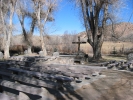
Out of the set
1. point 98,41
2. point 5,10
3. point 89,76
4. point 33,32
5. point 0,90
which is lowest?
point 0,90

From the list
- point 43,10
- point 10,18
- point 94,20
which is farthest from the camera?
point 43,10

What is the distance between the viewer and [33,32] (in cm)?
3459

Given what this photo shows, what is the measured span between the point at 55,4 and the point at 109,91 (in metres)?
26.4

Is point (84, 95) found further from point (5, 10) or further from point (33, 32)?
point (33, 32)

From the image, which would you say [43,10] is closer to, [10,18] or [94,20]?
[10,18]

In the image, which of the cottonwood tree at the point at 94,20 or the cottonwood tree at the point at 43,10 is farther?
the cottonwood tree at the point at 43,10

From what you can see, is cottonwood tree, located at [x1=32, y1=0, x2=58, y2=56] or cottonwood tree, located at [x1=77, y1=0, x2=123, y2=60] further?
cottonwood tree, located at [x1=32, y1=0, x2=58, y2=56]

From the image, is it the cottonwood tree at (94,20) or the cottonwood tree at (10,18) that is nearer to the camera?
the cottonwood tree at (94,20)

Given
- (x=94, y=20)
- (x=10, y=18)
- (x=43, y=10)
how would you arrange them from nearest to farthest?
(x=94, y=20)
(x=10, y=18)
(x=43, y=10)

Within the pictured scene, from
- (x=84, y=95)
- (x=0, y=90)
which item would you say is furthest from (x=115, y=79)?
(x=0, y=90)

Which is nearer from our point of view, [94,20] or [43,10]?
[94,20]

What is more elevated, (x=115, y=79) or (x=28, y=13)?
(x=28, y=13)

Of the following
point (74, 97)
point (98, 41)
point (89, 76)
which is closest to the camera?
point (74, 97)

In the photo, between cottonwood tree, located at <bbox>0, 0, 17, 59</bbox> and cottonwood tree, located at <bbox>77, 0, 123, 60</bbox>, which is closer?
cottonwood tree, located at <bbox>77, 0, 123, 60</bbox>
